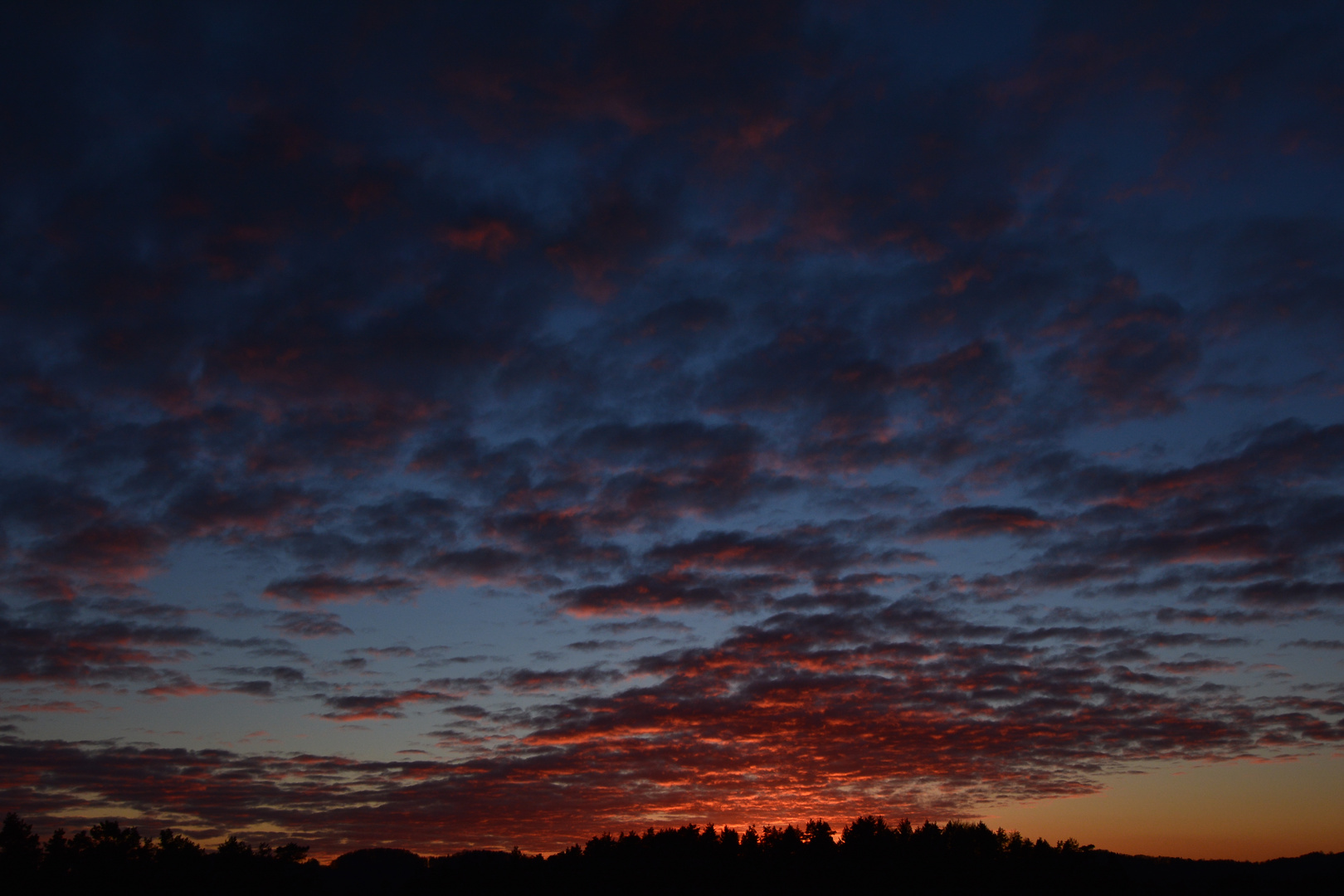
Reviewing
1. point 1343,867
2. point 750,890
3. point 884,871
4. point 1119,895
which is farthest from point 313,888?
point 1343,867

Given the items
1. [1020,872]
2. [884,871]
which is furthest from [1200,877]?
[884,871]

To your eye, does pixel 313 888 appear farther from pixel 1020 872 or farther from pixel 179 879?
pixel 1020 872

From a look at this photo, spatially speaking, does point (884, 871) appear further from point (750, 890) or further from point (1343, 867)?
point (1343, 867)

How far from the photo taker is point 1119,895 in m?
170

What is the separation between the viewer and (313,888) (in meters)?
196

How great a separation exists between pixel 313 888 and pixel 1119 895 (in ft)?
547

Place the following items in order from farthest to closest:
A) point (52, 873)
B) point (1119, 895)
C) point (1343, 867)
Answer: point (52, 873)
point (1119, 895)
point (1343, 867)

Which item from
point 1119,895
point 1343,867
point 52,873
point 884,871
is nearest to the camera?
point 1343,867

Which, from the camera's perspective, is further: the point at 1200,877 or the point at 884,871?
the point at 884,871

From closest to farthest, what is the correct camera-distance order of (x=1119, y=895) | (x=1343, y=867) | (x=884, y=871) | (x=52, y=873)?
(x=1343, y=867), (x=1119, y=895), (x=52, y=873), (x=884, y=871)

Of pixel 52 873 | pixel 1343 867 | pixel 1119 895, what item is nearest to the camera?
pixel 1343 867

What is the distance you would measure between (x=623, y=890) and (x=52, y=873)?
120m

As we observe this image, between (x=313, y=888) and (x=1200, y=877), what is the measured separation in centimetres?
18392

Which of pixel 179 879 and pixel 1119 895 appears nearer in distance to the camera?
pixel 1119 895
